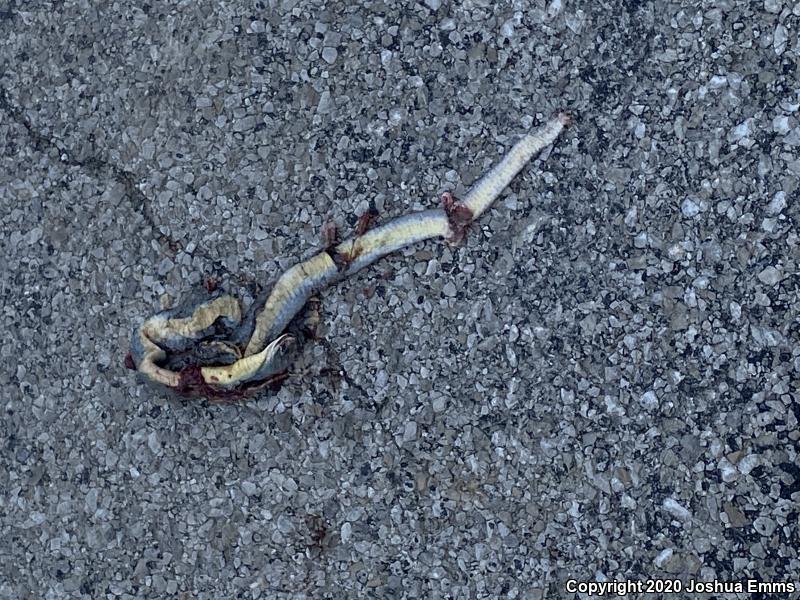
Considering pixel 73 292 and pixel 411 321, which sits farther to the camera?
pixel 73 292

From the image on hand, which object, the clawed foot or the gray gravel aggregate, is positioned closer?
the gray gravel aggregate

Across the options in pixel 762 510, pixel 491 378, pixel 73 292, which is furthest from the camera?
pixel 73 292

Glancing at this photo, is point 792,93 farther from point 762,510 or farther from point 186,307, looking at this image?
point 186,307

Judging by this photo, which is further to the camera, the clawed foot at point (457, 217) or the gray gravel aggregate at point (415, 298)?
the clawed foot at point (457, 217)

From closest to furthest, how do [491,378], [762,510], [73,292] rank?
1. [762,510]
2. [491,378]
3. [73,292]

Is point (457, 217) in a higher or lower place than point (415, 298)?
higher

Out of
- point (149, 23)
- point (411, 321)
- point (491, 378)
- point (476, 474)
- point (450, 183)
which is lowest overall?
point (476, 474)

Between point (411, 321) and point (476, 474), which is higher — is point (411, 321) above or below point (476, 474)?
above

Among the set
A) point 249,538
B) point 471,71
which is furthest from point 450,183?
point 249,538
